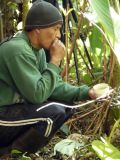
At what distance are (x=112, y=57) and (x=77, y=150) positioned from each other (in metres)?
0.59

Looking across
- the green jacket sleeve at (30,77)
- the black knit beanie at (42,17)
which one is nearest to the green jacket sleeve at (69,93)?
the green jacket sleeve at (30,77)

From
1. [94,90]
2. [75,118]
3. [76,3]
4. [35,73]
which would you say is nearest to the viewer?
[35,73]

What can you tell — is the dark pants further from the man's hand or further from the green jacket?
the man's hand

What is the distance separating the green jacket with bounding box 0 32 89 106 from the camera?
200cm

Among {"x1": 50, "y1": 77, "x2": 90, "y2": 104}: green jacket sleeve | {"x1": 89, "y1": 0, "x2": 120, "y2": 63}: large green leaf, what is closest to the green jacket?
{"x1": 50, "y1": 77, "x2": 90, "y2": 104}: green jacket sleeve

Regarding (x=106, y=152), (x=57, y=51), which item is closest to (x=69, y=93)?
(x=57, y=51)

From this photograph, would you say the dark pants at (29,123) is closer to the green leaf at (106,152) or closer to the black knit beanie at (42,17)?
the black knit beanie at (42,17)

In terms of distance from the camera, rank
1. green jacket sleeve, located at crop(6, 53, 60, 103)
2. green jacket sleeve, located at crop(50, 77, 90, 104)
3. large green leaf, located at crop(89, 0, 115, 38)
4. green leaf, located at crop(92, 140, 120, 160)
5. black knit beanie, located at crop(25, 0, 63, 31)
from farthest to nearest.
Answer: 1. green jacket sleeve, located at crop(50, 77, 90, 104)
2. black knit beanie, located at crop(25, 0, 63, 31)
3. green jacket sleeve, located at crop(6, 53, 60, 103)
4. green leaf, located at crop(92, 140, 120, 160)
5. large green leaf, located at crop(89, 0, 115, 38)

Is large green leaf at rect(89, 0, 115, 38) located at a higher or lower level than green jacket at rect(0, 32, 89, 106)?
higher

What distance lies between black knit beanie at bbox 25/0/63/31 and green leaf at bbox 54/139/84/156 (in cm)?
63

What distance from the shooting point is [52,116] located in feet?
6.90

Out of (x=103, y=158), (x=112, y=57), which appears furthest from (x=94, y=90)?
(x=103, y=158)

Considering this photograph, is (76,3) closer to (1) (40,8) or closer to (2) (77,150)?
(1) (40,8)

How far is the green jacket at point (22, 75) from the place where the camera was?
6.55 feet
